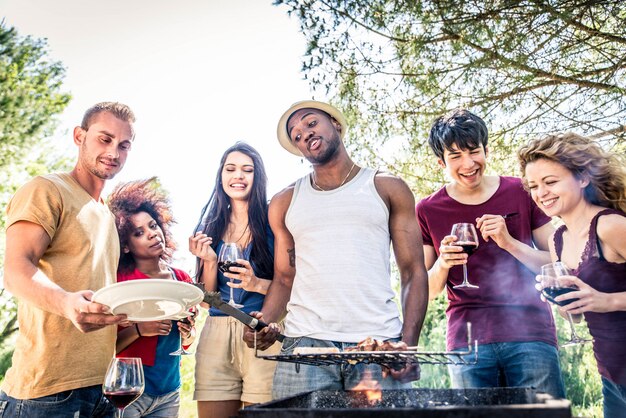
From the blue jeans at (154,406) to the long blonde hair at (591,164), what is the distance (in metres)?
2.42

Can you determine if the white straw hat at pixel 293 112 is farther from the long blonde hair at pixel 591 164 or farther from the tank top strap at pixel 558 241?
the tank top strap at pixel 558 241

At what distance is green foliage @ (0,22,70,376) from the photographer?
475 inches

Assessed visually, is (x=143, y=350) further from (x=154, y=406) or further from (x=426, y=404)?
(x=426, y=404)

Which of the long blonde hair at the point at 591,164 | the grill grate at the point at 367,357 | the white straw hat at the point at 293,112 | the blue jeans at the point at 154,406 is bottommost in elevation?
the blue jeans at the point at 154,406

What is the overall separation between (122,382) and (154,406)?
1097 millimetres

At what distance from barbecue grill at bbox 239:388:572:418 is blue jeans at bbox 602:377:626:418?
89cm

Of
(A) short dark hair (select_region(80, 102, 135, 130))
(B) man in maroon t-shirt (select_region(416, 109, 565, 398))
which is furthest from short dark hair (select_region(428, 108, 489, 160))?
(A) short dark hair (select_region(80, 102, 135, 130))

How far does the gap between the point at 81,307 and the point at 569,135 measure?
245 cm

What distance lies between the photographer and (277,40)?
8828mm

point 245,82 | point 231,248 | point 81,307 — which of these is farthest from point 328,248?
point 245,82

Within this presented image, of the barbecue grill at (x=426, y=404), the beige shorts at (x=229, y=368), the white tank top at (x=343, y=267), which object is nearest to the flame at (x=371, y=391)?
the barbecue grill at (x=426, y=404)

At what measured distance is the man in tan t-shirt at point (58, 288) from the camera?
8.45 ft

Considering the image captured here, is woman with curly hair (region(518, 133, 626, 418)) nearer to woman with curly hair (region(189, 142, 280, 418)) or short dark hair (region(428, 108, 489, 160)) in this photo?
short dark hair (region(428, 108, 489, 160))

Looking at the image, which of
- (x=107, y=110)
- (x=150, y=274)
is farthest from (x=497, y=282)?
(x=107, y=110)
